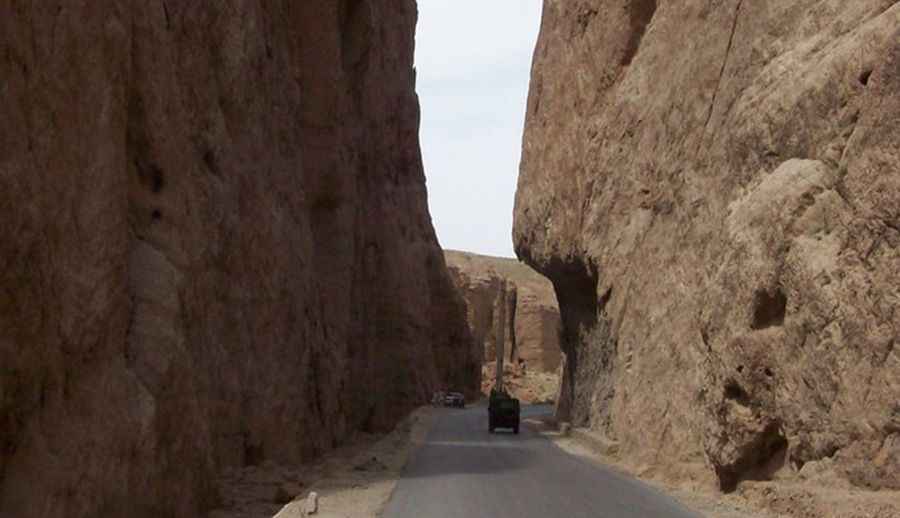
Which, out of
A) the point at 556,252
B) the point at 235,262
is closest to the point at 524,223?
the point at 556,252

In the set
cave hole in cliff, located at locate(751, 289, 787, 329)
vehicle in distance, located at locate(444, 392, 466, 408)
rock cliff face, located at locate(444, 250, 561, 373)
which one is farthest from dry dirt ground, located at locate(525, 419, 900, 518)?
rock cliff face, located at locate(444, 250, 561, 373)

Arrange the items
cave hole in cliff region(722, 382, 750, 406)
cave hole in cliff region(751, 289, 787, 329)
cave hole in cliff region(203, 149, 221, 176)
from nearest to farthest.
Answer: cave hole in cliff region(751, 289, 787, 329)
cave hole in cliff region(722, 382, 750, 406)
cave hole in cliff region(203, 149, 221, 176)

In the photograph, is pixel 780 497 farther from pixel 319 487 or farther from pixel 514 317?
pixel 514 317

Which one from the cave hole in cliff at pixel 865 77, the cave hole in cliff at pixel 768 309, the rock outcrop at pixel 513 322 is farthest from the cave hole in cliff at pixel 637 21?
the rock outcrop at pixel 513 322

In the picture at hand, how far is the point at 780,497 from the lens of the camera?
49.1 feet

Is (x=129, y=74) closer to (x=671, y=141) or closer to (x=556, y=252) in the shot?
(x=671, y=141)

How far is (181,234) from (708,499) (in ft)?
33.9

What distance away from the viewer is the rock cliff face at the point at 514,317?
93.4 metres

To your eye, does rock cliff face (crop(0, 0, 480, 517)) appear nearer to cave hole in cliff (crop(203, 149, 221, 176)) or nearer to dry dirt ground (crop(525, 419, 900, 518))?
cave hole in cliff (crop(203, 149, 221, 176))

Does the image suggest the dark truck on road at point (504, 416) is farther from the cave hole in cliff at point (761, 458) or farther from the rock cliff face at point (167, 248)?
the cave hole in cliff at point (761, 458)

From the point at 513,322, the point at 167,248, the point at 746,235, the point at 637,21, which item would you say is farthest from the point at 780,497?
the point at 513,322

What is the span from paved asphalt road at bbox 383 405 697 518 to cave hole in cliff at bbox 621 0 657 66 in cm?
1247

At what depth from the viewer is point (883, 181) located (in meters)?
13.7

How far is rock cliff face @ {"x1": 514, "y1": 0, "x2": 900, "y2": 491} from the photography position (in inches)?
548
